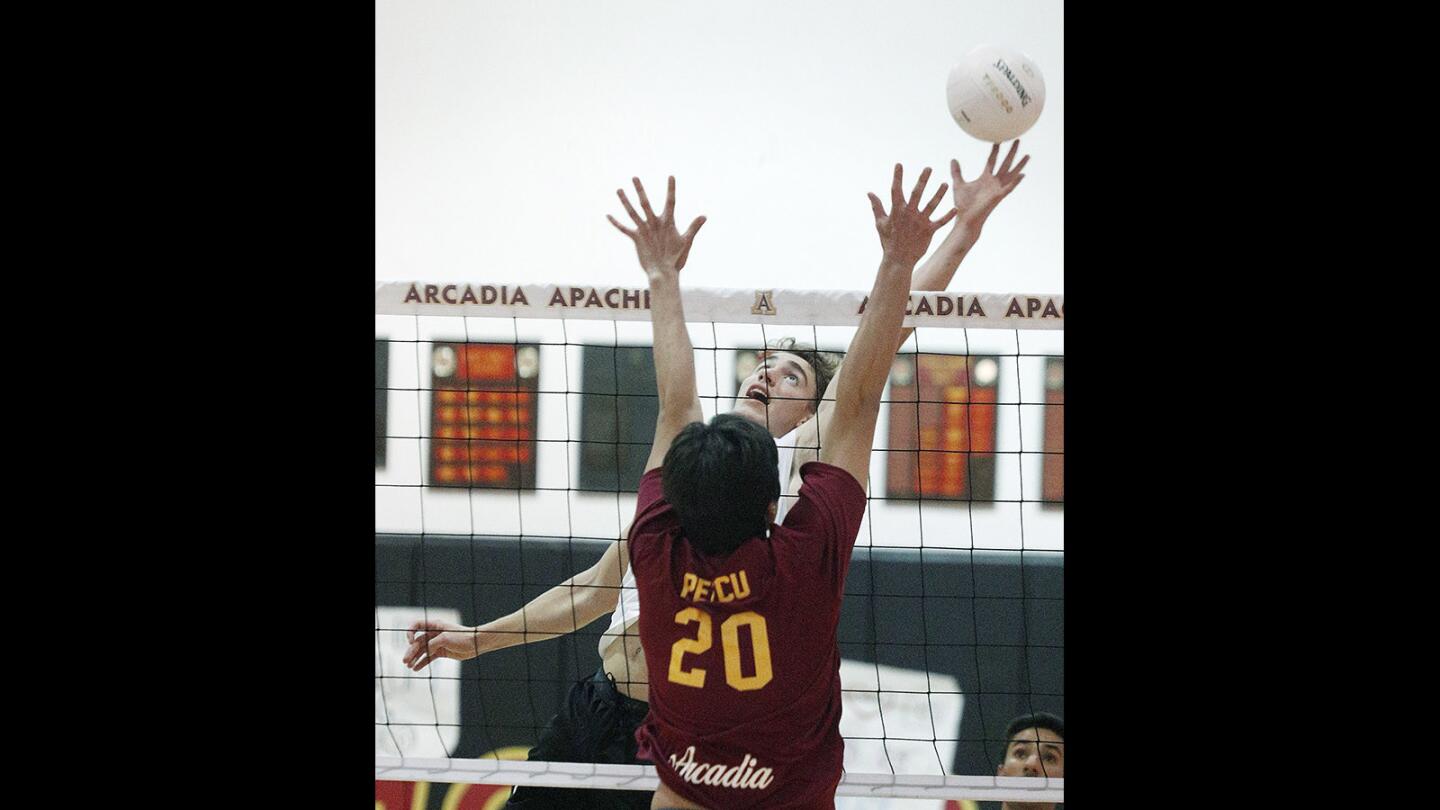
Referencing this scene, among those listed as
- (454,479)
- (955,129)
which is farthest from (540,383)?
(955,129)

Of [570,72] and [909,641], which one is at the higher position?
[570,72]

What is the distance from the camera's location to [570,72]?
12.5ft

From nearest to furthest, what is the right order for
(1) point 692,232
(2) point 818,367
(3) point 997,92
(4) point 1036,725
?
(1) point 692,232 < (3) point 997,92 < (2) point 818,367 < (4) point 1036,725

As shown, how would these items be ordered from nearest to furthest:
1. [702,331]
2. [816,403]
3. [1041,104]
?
1. [1041,104]
2. [816,403]
3. [702,331]

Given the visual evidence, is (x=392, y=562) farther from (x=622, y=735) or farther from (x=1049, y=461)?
A: (x=1049, y=461)

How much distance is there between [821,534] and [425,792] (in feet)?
6.73

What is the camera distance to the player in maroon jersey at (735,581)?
8.12 feet

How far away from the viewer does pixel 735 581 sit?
249cm

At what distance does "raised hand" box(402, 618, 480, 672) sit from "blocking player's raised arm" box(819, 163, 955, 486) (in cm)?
106

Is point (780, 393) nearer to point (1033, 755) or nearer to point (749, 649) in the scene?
point (749, 649)

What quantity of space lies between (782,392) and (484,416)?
1247mm

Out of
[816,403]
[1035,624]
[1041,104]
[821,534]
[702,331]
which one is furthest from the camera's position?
[702,331]

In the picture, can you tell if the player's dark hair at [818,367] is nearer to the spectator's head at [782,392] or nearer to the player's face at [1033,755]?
the spectator's head at [782,392]

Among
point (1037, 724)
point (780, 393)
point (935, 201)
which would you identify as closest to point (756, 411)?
point (780, 393)
